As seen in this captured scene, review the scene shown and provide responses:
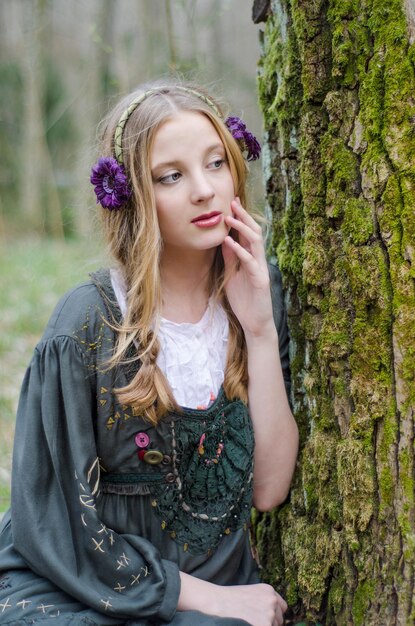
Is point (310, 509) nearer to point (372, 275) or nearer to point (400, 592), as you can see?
point (400, 592)

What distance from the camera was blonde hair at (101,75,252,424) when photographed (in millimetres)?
1797

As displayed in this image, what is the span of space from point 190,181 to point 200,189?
45mm

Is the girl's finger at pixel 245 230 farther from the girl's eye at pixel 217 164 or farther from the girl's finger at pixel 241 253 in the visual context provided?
the girl's eye at pixel 217 164

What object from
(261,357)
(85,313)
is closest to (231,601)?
(261,357)

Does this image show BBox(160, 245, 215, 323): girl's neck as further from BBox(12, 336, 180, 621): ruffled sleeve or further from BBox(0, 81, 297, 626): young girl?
BBox(12, 336, 180, 621): ruffled sleeve

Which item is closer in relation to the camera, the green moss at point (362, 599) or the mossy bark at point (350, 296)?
the mossy bark at point (350, 296)

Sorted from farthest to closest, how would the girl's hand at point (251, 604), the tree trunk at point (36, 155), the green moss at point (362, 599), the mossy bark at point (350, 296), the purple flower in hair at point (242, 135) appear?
the tree trunk at point (36, 155) < the purple flower in hair at point (242, 135) < the girl's hand at point (251, 604) < the green moss at point (362, 599) < the mossy bark at point (350, 296)

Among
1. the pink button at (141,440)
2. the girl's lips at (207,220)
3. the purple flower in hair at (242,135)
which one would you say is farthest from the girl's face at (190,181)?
the pink button at (141,440)

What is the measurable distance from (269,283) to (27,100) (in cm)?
1149

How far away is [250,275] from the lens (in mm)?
1900

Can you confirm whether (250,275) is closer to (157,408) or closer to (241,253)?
(241,253)

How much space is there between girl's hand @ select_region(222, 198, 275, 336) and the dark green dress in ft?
0.77

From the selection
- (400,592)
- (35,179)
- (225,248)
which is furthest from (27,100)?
(400,592)

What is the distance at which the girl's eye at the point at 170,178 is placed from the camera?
1.81 metres
